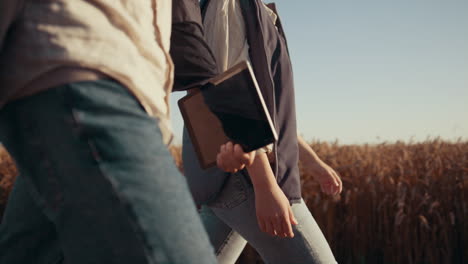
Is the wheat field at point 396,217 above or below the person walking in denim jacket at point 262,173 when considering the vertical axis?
below

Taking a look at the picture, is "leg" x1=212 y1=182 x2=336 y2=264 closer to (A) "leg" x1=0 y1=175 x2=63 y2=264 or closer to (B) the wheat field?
(A) "leg" x1=0 y1=175 x2=63 y2=264

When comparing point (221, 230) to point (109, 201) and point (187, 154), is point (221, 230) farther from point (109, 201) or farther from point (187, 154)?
point (109, 201)

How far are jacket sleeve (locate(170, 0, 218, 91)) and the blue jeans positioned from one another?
45 cm

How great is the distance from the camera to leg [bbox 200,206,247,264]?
1.58 metres

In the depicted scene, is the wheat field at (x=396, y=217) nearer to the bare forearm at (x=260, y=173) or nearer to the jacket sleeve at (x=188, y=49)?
the bare forearm at (x=260, y=173)

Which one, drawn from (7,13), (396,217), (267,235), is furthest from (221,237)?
(396,217)

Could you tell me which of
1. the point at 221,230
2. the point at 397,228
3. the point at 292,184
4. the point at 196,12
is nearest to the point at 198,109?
the point at 196,12

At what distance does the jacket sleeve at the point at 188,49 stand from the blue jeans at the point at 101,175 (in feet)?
1.47

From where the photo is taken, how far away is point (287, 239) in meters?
1.39

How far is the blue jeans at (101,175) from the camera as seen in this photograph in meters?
0.68

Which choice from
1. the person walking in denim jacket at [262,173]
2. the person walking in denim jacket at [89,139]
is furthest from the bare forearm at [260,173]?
the person walking in denim jacket at [89,139]

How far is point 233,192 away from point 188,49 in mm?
472

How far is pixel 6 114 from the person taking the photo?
0.73m

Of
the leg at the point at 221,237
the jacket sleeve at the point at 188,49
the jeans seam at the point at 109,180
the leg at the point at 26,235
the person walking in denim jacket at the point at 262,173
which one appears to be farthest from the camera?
the leg at the point at 221,237
